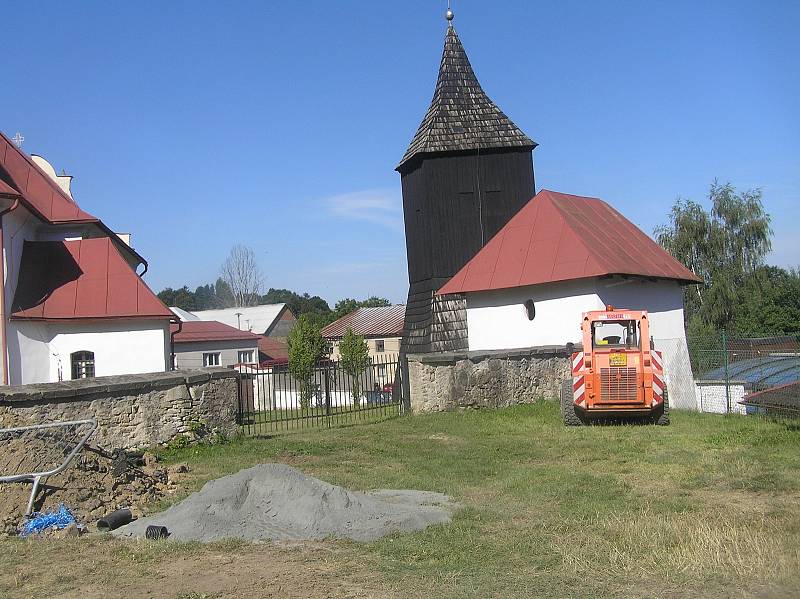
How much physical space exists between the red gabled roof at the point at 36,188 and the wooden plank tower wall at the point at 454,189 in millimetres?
12338

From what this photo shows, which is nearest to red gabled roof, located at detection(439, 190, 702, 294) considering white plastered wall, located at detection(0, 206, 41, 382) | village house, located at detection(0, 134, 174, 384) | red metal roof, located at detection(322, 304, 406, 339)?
village house, located at detection(0, 134, 174, 384)

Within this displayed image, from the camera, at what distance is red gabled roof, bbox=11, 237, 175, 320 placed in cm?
2598

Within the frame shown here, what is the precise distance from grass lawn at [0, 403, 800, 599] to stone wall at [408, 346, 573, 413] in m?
7.35

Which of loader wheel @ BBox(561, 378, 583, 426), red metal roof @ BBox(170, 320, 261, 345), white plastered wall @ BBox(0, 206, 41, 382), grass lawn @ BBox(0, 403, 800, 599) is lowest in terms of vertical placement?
grass lawn @ BBox(0, 403, 800, 599)

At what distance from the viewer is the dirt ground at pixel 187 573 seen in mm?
6723

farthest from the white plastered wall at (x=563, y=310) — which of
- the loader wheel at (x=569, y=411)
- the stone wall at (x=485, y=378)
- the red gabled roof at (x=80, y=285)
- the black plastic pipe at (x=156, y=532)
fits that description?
the black plastic pipe at (x=156, y=532)

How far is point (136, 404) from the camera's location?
1521 centimetres

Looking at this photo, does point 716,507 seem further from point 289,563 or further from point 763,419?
point 763,419

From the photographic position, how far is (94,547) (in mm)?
8367

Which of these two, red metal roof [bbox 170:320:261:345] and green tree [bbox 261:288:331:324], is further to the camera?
green tree [bbox 261:288:331:324]

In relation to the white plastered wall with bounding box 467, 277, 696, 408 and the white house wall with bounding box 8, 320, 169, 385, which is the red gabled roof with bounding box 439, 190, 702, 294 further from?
the white house wall with bounding box 8, 320, 169, 385

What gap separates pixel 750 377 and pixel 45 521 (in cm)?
1541

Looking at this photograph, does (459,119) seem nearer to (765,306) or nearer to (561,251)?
(561,251)

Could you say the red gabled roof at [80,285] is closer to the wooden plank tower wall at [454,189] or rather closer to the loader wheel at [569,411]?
the wooden plank tower wall at [454,189]
